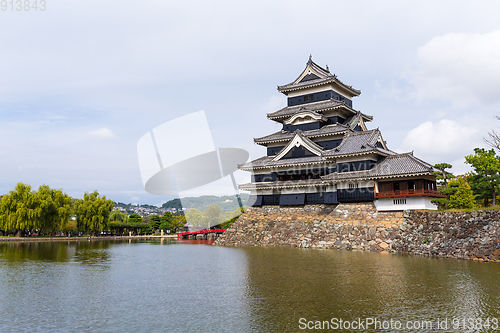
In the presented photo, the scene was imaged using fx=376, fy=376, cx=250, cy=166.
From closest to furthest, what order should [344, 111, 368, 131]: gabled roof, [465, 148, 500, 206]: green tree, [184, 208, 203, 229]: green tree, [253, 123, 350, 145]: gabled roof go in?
[465, 148, 500, 206]: green tree, [253, 123, 350, 145]: gabled roof, [344, 111, 368, 131]: gabled roof, [184, 208, 203, 229]: green tree

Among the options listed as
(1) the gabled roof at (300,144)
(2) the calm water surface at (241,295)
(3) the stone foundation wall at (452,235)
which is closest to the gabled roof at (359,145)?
(1) the gabled roof at (300,144)

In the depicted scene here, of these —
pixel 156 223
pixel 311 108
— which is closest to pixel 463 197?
pixel 311 108

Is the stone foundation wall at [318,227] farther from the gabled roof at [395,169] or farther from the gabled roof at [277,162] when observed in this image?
the gabled roof at [277,162]

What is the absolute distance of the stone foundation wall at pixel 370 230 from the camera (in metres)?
26.3

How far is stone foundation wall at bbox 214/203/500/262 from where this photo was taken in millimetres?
26281

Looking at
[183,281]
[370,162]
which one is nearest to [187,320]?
[183,281]

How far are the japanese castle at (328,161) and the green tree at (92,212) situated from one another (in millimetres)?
32508

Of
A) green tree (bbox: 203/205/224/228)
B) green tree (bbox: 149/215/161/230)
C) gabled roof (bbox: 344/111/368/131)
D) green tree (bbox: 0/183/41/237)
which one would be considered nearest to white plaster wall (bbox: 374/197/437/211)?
gabled roof (bbox: 344/111/368/131)

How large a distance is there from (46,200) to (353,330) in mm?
54129

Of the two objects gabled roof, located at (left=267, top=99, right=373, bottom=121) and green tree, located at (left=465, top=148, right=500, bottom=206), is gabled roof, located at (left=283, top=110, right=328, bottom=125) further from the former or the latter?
green tree, located at (left=465, top=148, right=500, bottom=206)

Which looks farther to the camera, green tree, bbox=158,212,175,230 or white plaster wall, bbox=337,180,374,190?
green tree, bbox=158,212,175,230

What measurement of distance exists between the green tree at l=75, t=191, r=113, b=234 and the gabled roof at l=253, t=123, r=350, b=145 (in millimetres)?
33573

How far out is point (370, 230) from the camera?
32844 mm

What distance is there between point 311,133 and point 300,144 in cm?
225
